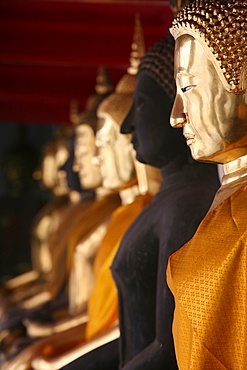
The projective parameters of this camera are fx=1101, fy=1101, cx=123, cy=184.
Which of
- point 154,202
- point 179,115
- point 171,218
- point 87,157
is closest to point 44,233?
point 87,157

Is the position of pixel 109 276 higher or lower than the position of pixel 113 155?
lower

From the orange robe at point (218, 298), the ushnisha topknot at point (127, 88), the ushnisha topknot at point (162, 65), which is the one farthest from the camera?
the ushnisha topknot at point (127, 88)

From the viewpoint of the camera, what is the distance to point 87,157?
3.86 m

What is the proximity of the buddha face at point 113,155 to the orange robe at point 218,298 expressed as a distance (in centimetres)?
127

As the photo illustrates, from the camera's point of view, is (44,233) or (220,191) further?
(44,233)

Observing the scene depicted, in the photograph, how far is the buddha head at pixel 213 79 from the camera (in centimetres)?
181

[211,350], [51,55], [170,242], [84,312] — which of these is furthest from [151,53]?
[51,55]

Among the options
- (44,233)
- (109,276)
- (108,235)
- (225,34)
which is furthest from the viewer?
(44,233)

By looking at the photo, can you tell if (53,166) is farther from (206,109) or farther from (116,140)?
(206,109)

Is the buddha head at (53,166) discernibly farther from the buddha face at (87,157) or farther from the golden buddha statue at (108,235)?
the golden buddha statue at (108,235)

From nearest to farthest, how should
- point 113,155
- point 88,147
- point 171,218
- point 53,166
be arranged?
point 171,218
point 113,155
point 88,147
point 53,166

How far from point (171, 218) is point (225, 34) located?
49cm

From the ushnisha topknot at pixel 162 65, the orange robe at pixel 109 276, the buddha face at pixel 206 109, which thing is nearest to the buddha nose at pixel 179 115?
the buddha face at pixel 206 109

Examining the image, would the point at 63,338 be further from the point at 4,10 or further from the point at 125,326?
the point at 4,10
